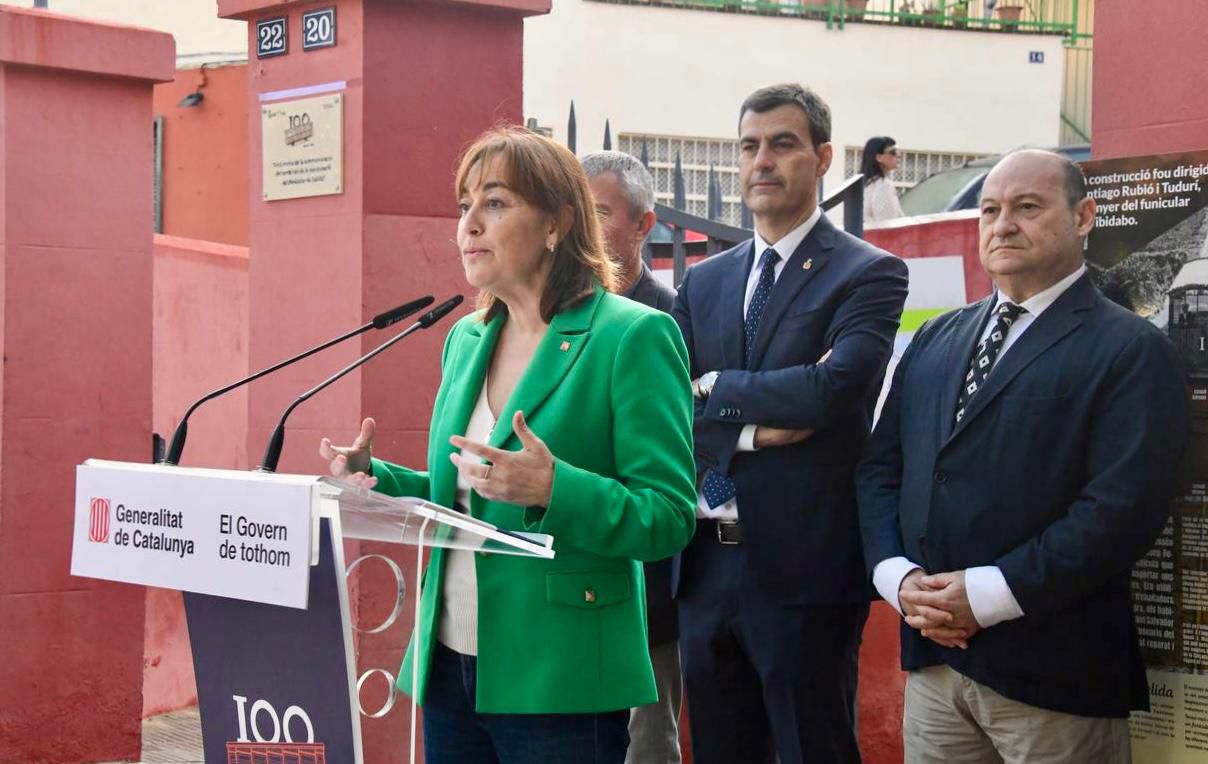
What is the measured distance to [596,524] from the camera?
2977mm

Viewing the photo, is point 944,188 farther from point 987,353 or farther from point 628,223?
point 987,353

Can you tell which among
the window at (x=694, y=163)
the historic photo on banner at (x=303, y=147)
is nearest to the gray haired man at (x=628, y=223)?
the historic photo on banner at (x=303, y=147)

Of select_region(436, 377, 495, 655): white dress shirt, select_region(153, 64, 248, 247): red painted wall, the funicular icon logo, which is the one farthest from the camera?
select_region(153, 64, 248, 247): red painted wall

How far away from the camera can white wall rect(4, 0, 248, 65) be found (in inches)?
599

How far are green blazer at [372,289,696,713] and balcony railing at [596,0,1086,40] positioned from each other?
16521 mm

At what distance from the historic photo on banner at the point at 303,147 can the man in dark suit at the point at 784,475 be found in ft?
5.66

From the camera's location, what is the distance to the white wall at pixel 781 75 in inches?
730

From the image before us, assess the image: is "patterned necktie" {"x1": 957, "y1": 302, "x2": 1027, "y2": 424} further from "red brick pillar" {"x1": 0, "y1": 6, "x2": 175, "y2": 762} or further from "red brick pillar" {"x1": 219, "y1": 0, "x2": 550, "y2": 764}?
"red brick pillar" {"x1": 0, "y1": 6, "x2": 175, "y2": 762}

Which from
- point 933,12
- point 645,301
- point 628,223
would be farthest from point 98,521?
point 933,12

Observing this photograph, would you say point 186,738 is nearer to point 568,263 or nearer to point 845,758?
point 845,758

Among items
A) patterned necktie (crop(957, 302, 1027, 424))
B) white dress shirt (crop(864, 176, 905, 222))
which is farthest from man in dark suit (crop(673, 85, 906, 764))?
white dress shirt (crop(864, 176, 905, 222))

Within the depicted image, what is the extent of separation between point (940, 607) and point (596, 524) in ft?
3.48

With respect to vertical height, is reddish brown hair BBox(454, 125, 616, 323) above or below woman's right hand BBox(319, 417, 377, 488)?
above

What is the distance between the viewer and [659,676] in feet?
15.9
